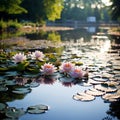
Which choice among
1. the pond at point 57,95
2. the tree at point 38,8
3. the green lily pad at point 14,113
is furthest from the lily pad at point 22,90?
the tree at point 38,8

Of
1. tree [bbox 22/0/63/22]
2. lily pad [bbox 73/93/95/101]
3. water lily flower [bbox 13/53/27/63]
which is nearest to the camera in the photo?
lily pad [bbox 73/93/95/101]

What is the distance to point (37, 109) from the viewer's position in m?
4.07

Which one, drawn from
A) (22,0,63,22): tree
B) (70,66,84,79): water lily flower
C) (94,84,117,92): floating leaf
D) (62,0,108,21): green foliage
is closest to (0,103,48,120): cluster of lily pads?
(94,84,117,92): floating leaf

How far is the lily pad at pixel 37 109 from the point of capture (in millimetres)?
3994

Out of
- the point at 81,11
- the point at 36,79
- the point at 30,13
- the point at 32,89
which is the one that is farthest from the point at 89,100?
the point at 81,11

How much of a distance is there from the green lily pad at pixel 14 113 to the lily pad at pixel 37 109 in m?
0.15

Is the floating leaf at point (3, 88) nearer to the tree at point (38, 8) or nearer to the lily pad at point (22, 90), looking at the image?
the lily pad at point (22, 90)

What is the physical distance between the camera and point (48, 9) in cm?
4275

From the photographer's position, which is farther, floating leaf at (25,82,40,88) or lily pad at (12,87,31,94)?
floating leaf at (25,82,40,88)

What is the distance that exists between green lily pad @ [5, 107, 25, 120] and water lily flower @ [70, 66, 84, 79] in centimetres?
216

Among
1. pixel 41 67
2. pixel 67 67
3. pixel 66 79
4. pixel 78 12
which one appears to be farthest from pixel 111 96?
pixel 78 12

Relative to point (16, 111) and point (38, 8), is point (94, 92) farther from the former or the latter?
point (38, 8)

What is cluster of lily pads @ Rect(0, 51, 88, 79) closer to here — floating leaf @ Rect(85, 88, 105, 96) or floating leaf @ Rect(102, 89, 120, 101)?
floating leaf @ Rect(85, 88, 105, 96)

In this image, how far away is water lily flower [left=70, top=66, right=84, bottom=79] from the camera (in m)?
5.88
